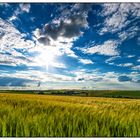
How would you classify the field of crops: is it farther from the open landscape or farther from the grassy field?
the grassy field

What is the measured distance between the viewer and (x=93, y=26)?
5.39m

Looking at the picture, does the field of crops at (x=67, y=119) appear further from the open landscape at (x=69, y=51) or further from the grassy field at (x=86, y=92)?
the grassy field at (x=86, y=92)

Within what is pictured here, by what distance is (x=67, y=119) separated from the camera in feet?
16.1

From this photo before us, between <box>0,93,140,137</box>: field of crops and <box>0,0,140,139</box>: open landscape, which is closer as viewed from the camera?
<box>0,93,140,137</box>: field of crops

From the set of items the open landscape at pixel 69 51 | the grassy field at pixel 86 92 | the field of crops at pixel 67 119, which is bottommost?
the field of crops at pixel 67 119

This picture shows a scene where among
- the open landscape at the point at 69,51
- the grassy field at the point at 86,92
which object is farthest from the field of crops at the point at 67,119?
the grassy field at the point at 86,92

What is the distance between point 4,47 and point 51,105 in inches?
37.4

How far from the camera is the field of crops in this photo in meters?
4.84

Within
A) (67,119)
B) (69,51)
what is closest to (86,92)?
(69,51)

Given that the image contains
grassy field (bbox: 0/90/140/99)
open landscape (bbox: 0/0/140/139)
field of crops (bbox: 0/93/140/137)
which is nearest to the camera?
field of crops (bbox: 0/93/140/137)

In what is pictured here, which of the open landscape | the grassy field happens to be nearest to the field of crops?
the open landscape

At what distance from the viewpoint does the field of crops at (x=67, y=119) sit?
4.84 meters

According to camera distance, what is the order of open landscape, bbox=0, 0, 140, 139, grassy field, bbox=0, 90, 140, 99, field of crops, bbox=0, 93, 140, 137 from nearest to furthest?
field of crops, bbox=0, 93, 140, 137 < open landscape, bbox=0, 0, 140, 139 < grassy field, bbox=0, 90, 140, 99

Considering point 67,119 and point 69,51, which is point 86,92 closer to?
point 69,51
